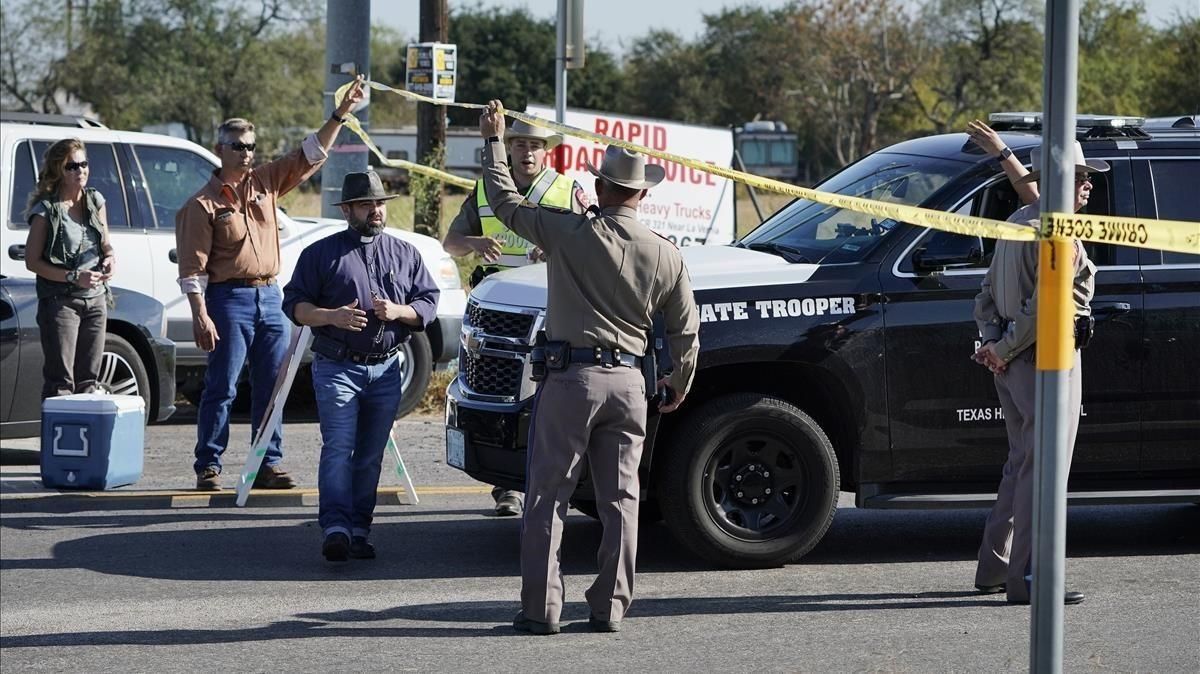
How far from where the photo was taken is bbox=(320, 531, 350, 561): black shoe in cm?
736

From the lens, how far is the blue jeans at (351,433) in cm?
742

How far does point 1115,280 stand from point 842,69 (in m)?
57.1

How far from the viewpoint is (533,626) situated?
20.6 ft

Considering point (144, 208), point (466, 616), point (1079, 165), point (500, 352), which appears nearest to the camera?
point (1079, 165)

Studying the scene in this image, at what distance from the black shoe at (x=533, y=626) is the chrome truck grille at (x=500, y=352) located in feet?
3.97

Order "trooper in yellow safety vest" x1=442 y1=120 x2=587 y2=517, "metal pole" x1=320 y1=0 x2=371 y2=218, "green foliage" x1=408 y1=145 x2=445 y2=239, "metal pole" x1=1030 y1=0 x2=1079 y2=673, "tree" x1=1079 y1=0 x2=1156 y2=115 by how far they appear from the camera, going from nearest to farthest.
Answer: "metal pole" x1=1030 y1=0 x2=1079 y2=673
"trooper in yellow safety vest" x1=442 y1=120 x2=587 y2=517
"metal pole" x1=320 y1=0 x2=371 y2=218
"green foliage" x1=408 y1=145 x2=445 y2=239
"tree" x1=1079 y1=0 x2=1156 y2=115

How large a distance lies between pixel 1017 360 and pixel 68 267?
5613 millimetres

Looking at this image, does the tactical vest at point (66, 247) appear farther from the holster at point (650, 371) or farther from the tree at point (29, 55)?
the tree at point (29, 55)

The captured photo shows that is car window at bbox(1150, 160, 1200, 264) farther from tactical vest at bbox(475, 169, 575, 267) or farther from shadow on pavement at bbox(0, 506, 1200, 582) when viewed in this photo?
tactical vest at bbox(475, 169, 575, 267)

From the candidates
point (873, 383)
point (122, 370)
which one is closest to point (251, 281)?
point (122, 370)

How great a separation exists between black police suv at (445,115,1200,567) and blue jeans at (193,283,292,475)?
6.33 feet

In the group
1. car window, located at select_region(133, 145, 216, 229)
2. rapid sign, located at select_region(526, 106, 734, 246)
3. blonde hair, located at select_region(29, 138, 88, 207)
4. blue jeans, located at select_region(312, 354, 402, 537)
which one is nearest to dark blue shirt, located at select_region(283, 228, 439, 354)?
blue jeans, located at select_region(312, 354, 402, 537)

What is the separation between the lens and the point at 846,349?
7059 mm

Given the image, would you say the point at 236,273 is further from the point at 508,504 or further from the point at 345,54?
the point at 345,54
